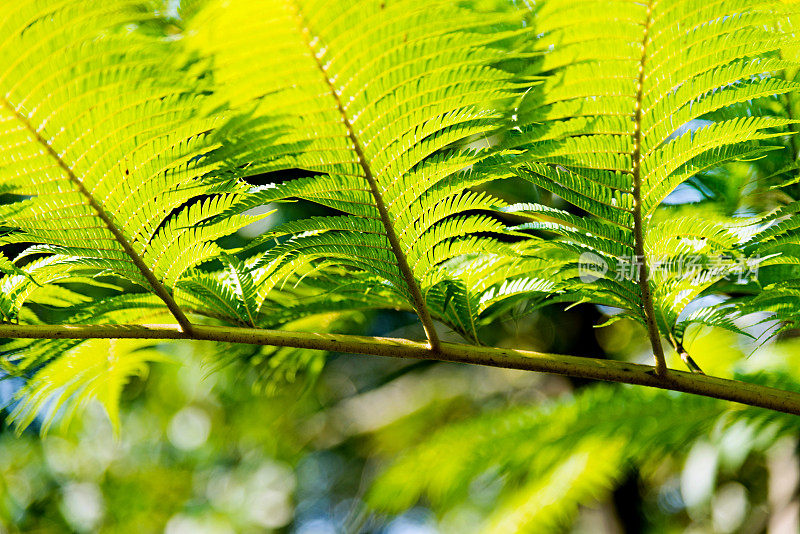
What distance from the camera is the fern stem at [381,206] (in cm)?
38

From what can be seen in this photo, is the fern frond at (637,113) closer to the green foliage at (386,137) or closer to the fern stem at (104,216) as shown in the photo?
the green foliage at (386,137)

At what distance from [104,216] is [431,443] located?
2.75 ft

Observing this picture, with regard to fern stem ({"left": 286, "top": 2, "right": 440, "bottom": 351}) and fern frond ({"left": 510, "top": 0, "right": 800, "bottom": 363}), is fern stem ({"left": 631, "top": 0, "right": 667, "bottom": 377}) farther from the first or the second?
fern stem ({"left": 286, "top": 2, "right": 440, "bottom": 351})

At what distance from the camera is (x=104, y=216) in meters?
0.49

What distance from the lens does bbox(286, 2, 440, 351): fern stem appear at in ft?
1.24

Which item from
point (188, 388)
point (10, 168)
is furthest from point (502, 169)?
point (188, 388)

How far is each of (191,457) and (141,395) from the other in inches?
18.7

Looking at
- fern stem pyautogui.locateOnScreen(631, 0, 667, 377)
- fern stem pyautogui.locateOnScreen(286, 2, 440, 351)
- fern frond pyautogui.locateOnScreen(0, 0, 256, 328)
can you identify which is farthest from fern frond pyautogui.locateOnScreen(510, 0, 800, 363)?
fern frond pyautogui.locateOnScreen(0, 0, 256, 328)

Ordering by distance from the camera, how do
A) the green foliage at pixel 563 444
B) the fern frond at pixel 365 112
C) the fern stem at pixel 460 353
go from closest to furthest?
1. the fern frond at pixel 365 112
2. the fern stem at pixel 460 353
3. the green foliage at pixel 563 444

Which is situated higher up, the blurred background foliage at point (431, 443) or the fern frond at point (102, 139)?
the fern frond at point (102, 139)

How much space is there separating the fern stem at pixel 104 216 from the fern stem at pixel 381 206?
0.18m

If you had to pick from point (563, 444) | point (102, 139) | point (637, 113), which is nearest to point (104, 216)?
point (102, 139)

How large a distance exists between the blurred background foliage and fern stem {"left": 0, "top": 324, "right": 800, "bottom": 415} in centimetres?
10

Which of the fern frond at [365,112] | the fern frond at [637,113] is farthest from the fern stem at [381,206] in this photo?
the fern frond at [637,113]
